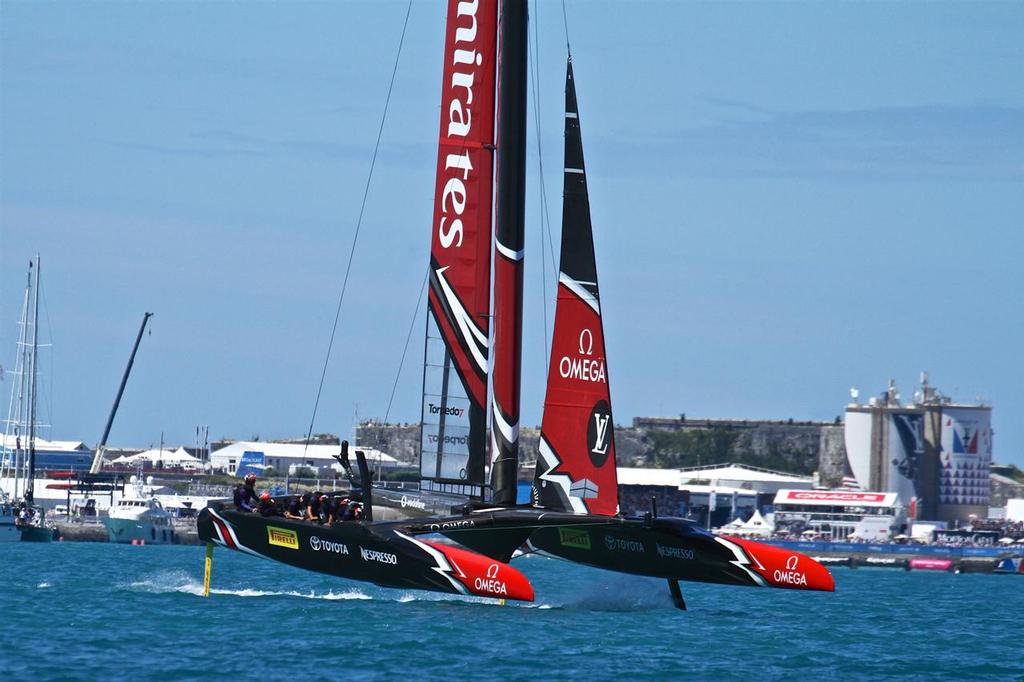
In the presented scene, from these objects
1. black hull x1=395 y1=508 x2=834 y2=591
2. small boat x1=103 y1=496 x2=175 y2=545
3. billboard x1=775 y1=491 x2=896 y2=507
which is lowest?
small boat x1=103 y1=496 x2=175 y2=545

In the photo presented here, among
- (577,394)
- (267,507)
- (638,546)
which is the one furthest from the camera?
(577,394)

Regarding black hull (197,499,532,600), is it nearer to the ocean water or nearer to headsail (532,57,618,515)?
the ocean water

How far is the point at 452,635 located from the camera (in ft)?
60.5

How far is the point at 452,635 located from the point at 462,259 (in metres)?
5.52

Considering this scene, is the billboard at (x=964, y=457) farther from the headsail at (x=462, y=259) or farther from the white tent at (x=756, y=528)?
the headsail at (x=462, y=259)

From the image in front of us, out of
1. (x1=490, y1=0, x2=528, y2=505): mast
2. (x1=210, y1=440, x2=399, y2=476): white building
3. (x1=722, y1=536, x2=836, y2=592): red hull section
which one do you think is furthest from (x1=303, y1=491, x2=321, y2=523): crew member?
(x1=210, y1=440, x2=399, y2=476): white building

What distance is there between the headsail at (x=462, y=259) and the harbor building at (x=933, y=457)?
74715 mm

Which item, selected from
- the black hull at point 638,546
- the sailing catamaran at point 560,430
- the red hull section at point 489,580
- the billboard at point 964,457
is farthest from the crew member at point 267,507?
the billboard at point 964,457

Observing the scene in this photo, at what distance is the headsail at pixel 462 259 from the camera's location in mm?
21641

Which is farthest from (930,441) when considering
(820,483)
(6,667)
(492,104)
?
(6,667)

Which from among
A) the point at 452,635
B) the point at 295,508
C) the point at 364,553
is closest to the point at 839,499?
the point at 295,508

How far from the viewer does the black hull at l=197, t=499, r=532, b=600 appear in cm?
1873

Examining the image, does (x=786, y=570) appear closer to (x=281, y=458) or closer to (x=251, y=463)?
(x=251, y=463)

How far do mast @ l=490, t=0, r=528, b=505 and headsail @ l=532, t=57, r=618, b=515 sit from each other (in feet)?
1.67
